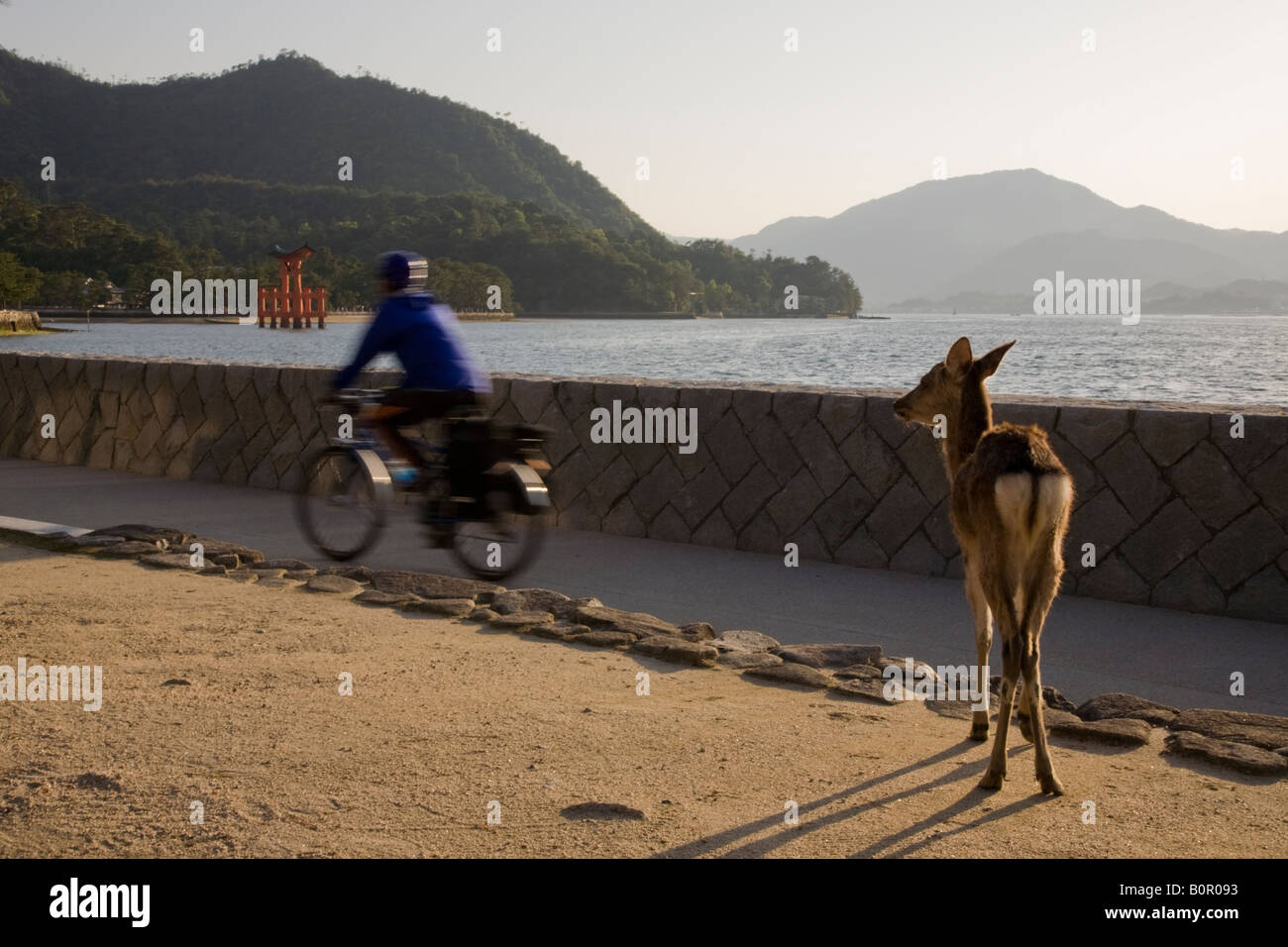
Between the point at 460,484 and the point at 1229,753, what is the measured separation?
446 cm

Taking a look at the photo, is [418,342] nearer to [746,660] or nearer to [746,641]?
[746,641]

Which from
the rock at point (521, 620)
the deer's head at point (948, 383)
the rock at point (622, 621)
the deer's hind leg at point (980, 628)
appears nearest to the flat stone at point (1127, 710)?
the deer's hind leg at point (980, 628)

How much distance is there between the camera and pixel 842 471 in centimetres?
866

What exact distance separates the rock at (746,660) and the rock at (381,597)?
2.12 m

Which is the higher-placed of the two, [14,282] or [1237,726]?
[14,282]

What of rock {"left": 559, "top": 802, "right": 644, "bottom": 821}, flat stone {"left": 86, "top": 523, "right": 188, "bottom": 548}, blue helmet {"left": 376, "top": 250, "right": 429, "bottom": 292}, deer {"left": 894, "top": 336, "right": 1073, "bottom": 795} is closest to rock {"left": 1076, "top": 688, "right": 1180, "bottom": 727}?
deer {"left": 894, "top": 336, "right": 1073, "bottom": 795}

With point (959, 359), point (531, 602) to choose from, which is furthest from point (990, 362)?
point (531, 602)

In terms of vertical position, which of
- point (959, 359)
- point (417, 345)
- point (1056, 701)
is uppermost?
point (417, 345)

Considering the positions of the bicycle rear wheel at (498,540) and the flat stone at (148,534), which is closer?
the bicycle rear wheel at (498,540)

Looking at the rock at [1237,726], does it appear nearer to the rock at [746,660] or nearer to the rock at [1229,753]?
the rock at [1229,753]

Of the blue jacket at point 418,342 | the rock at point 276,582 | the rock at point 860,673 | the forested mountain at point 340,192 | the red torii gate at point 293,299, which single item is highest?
the forested mountain at point 340,192

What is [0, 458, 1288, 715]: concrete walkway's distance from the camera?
20.4 feet

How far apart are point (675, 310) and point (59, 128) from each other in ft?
251

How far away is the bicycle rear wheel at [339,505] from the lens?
8.01 m
